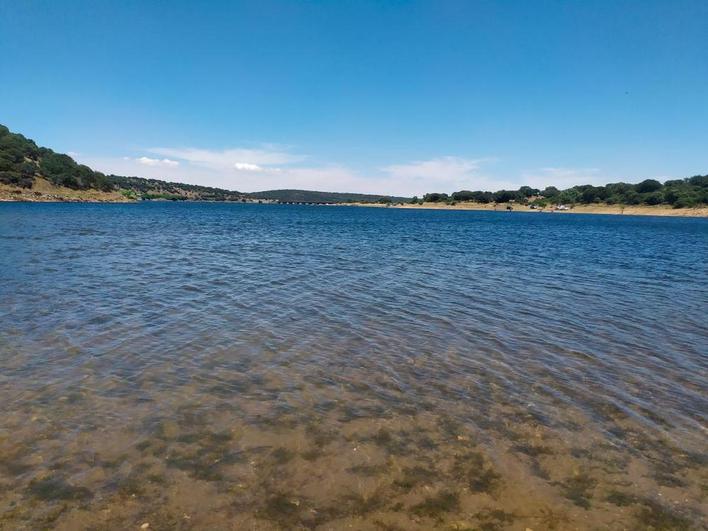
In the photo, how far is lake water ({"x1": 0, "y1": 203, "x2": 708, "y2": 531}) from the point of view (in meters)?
5.76

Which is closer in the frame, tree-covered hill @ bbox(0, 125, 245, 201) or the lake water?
the lake water

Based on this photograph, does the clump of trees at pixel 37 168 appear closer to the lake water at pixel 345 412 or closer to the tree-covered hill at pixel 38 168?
the tree-covered hill at pixel 38 168

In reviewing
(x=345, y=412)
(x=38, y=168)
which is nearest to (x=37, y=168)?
(x=38, y=168)

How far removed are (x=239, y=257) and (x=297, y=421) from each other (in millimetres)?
26277

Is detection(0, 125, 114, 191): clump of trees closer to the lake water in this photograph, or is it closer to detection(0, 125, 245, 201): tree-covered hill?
detection(0, 125, 245, 201): tree-covered hill

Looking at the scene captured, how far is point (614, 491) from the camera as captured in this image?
6254 mm

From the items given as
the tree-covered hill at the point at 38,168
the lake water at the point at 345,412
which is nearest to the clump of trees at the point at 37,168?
the tree-covered hill at the point at 38,168

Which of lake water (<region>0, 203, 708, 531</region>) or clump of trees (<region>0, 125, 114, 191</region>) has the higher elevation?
clump of trees (<region>0, 125, 114, 191</region>)

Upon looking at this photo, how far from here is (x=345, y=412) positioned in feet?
27.6

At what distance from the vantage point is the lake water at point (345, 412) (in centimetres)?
576

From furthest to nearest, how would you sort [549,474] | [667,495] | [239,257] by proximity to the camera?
1. [239,257]
2. [549,474]
3. [667,495]

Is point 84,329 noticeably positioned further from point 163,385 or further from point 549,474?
point 549,474

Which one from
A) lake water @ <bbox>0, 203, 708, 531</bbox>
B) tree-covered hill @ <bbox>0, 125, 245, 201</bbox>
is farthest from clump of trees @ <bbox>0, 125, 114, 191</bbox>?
lake water @ <bbox>0, 203, 708, 531</bbox>

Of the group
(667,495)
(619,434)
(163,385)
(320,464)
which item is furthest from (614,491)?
(163,385)
